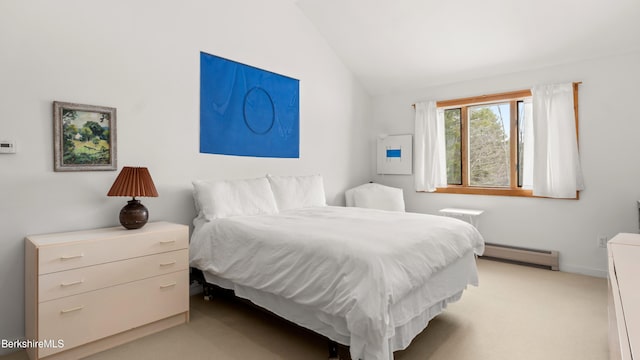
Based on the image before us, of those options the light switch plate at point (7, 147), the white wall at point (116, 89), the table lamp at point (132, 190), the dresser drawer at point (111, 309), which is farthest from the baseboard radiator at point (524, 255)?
the light switch plate at point (7, 147)

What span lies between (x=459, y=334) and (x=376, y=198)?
8.01 feet

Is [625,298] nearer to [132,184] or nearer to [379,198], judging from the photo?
[132,184]

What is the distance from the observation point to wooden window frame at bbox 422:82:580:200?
4.10 meters

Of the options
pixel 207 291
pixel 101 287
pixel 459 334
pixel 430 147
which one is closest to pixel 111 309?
pixel 101 287

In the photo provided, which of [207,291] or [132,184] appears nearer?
[132,184]

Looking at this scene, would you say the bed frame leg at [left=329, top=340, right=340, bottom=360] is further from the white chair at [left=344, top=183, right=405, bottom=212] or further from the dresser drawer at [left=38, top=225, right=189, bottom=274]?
the white chair at [left=344, top=183, right=405, bottom=212]

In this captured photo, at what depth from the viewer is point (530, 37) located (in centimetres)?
358

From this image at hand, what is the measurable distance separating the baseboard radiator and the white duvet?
5.66 ft

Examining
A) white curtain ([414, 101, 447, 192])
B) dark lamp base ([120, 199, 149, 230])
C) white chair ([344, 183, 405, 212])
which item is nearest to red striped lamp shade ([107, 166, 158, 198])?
dark lamp base ([120, 199, 149, 230])

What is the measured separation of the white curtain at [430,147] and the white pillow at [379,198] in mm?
426

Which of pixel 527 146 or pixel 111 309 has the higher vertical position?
pixel 527 146

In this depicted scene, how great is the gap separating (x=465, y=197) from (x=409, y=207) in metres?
0.80

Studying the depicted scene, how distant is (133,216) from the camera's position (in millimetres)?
2404

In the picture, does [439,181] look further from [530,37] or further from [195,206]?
[195,206]
